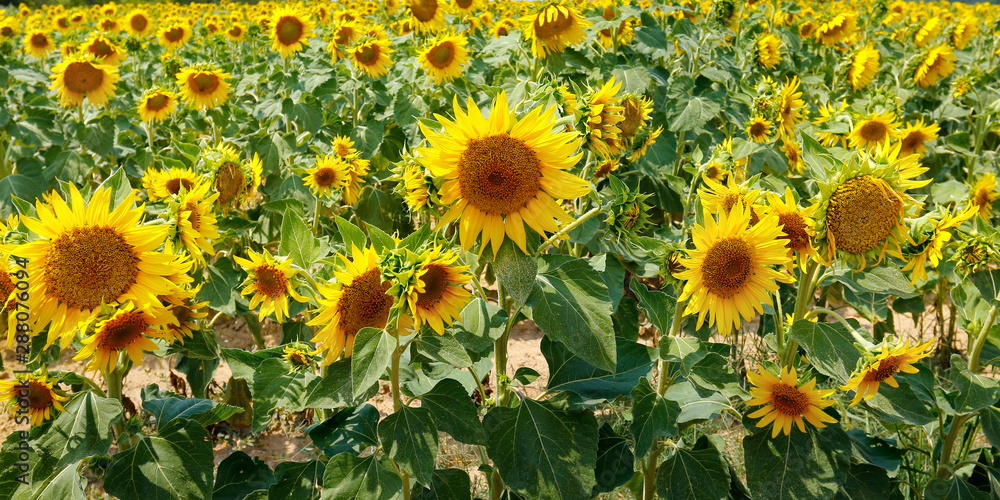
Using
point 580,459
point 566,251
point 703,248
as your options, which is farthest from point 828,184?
point 566,251

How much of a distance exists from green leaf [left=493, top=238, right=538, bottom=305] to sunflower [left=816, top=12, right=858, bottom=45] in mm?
4778

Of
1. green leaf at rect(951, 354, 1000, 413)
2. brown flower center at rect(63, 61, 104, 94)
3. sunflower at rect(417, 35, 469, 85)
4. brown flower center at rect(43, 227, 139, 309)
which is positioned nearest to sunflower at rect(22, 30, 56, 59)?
brown flower center at rect(63, 61, 104, 94)

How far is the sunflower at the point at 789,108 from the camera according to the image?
10.2 feet

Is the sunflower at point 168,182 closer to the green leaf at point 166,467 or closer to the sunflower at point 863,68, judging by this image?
the green leaf at point 166,467

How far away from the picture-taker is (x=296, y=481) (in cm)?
176

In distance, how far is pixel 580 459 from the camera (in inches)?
64.0

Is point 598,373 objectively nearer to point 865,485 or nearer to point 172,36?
point 865,485

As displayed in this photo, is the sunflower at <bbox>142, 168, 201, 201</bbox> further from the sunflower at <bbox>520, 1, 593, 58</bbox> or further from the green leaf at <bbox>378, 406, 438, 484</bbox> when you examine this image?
the sunflower at <bbox>520, 1, 593, 58</bbox>

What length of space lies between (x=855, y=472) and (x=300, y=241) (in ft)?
5.71

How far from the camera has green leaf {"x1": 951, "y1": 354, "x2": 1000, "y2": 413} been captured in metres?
1.93

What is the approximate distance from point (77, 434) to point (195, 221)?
633 millimetres

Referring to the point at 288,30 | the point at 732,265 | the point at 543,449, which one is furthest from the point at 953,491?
the point at 288,30

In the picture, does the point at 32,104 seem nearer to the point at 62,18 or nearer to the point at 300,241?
the point at 300,241

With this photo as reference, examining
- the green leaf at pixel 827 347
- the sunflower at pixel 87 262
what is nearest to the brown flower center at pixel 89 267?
the sunflower at pixel 87 262
